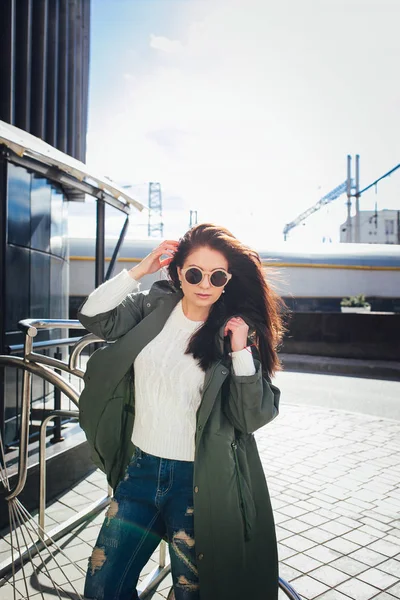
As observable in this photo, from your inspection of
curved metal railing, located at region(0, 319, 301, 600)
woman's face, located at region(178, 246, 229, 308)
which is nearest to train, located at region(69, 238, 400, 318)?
curved metal railing, located at region(0, 319, 301, 600)

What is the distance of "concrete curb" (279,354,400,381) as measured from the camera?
41.4 feet

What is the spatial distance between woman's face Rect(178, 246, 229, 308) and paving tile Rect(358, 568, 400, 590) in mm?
2323

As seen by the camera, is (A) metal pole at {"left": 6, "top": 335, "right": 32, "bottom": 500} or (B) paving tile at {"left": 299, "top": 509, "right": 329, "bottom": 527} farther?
(B) paving tile at {"left": 299, "top": 509, "right": 329, "bottom": 527}

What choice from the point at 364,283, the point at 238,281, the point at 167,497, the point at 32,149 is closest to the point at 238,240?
the point at 238,281

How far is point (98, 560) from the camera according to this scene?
1843 mm

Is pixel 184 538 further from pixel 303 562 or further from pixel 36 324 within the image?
pixel 303 562

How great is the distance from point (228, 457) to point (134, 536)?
0.48 m

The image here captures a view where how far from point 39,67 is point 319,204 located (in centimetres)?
6995

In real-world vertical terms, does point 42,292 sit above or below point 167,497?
above

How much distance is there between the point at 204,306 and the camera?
6.93 ft

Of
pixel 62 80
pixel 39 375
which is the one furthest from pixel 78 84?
pixel 39 375

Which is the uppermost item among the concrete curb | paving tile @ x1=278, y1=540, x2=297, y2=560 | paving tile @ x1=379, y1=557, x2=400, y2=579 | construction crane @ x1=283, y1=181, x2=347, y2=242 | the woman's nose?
construction crane @ x1=283, y1=181, x2=347, y2=242

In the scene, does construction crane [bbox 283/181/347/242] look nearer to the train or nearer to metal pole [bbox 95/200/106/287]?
the train

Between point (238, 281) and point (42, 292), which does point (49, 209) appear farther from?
point (238, 281)
